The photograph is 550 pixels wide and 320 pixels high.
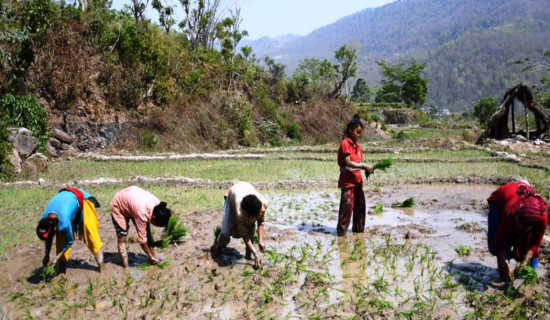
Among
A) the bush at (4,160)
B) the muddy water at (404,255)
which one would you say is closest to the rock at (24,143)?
the bush at (4,160)

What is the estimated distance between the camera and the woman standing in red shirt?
5.89 m

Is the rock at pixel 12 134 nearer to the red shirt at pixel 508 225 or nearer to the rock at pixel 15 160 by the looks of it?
the rock at pixel 15 160

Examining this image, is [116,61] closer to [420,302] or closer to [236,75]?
[236,75]

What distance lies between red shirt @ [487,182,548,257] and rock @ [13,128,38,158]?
11767mm

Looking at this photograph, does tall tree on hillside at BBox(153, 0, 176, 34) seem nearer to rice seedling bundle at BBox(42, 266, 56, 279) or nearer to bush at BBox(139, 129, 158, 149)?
bush at BBox(139, 129, 158, 149)

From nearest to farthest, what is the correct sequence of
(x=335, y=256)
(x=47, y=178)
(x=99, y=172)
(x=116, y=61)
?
(x=335, y=256), (x=47, y=178), (x=99, y=172), (x=116, y=61)

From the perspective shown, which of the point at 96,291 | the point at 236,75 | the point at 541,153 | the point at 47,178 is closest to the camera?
the point at 96,291

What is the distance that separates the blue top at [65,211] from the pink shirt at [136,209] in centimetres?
41

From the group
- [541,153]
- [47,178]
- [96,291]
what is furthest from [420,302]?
[541,153]

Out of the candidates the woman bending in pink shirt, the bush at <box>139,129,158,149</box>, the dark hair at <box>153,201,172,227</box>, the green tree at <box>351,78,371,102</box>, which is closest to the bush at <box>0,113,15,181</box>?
the bush at <box>139,129,158,149</box>

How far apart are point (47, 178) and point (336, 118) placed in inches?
709

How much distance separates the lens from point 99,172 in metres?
11.6

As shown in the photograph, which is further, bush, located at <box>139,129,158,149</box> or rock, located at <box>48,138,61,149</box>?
bush, located at <box>139,129,158,149</box>

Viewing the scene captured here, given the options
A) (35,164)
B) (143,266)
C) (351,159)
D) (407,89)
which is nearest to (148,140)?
(35,164)
